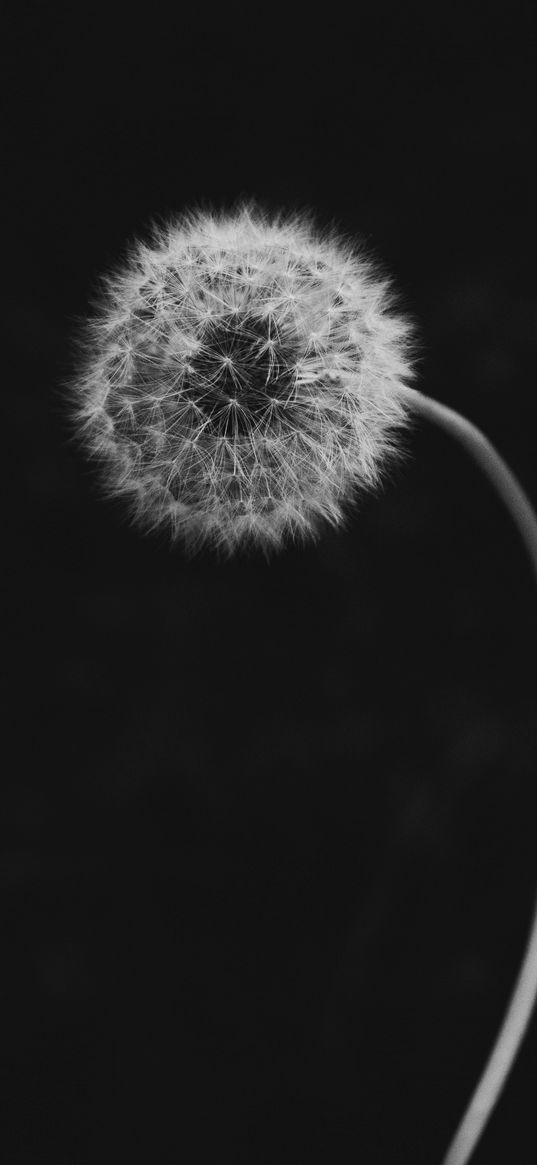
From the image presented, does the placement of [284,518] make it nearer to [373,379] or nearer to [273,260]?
[373,379]

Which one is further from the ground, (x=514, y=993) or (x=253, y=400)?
(x=253, y=400)

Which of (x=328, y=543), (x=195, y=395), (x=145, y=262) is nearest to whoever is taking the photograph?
(x=195, y=395)

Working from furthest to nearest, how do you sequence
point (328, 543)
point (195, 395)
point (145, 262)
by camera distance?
point (328, 543) → point (145, 262) → point (195, 395)

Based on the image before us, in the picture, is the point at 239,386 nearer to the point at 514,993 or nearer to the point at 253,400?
the point at 253,400

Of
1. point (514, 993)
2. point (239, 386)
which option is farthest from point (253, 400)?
point (514, 993)

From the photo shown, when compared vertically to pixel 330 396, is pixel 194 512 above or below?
below

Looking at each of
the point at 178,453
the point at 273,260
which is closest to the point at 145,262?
the point at 273,260

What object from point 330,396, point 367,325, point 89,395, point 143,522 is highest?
point 367,325

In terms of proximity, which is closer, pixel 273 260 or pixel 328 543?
pixel 273 260
